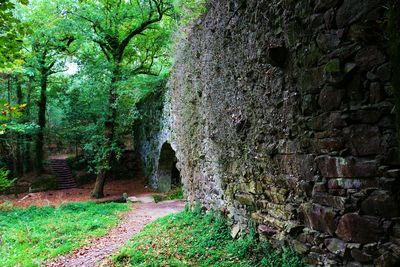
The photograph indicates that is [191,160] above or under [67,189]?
above

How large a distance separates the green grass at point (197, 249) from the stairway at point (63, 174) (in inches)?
478

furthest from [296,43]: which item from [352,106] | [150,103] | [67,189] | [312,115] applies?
[67,189]

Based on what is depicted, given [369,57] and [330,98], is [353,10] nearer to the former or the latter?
[369,57]

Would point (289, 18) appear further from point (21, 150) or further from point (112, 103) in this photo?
point (21, 150)

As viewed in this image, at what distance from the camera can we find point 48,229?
8625mm

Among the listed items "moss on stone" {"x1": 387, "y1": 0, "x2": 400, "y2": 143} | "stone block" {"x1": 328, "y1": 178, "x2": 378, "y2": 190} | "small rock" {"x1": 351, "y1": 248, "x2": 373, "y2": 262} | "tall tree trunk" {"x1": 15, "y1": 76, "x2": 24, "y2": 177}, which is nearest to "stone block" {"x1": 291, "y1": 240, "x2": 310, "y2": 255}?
"small rock" {"x1": 351, "y1": 248, "x2": 373, "y2": 262}

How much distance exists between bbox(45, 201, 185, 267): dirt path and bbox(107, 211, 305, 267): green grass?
0.57m

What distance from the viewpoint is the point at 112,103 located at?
1343cm

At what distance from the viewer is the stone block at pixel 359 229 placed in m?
2.59

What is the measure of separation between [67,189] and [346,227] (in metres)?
17.0

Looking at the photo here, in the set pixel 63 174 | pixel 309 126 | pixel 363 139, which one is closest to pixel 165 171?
pixel 63 174

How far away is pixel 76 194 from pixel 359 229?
1526cm

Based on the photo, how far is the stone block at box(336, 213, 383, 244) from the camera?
102 inches

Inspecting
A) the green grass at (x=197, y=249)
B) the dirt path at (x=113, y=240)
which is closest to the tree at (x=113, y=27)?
the dirt path at (x=113, y=240)
